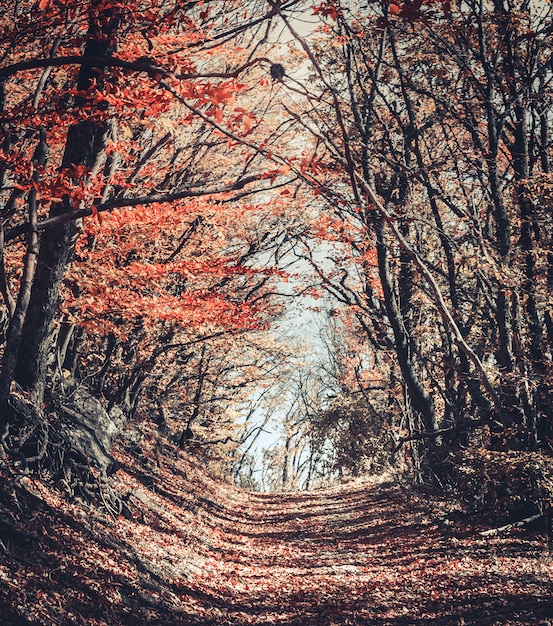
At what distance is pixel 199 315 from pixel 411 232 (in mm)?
7026

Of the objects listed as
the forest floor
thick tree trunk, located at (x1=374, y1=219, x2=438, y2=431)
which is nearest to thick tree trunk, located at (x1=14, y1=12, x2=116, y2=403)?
the forest floor

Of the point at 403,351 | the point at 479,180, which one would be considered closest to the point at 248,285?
the point at 403,351

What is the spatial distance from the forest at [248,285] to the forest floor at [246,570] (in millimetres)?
51

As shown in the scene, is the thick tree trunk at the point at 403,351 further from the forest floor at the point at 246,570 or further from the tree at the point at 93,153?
the tree at the point at 93,153

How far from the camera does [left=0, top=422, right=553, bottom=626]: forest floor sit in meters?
6.04

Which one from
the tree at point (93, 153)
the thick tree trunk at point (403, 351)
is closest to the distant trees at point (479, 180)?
the thick tree trunk at point (403, 351)

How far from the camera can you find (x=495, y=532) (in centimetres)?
962

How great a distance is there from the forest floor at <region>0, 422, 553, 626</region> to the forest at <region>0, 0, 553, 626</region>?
0.17 feet

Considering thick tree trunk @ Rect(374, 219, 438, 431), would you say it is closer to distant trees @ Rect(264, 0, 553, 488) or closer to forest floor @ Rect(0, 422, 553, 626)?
distant trees @ Rect(264, 0, 553, 488)

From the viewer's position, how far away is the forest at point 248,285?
6.63 metres

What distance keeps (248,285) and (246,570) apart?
32.0 feet

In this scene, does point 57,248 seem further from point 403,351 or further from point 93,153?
point 403,351

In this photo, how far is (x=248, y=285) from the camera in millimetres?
17516

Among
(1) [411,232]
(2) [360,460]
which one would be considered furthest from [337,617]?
(2) [360,460]
